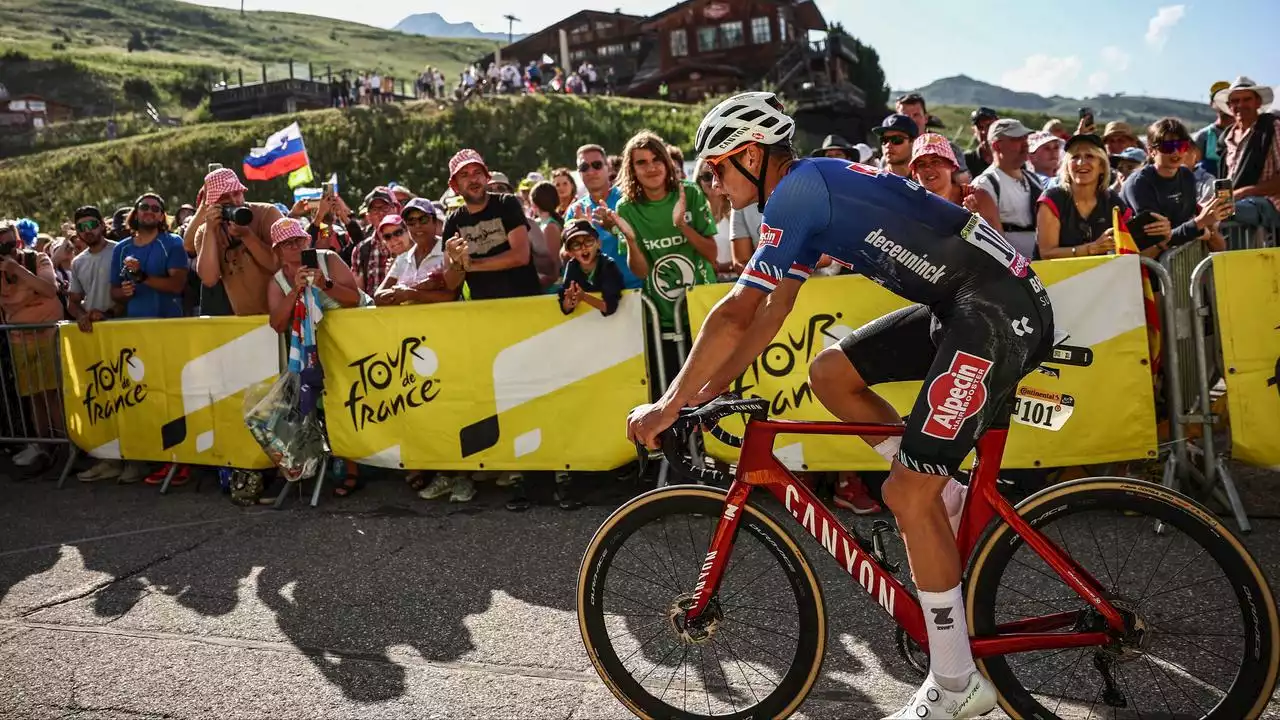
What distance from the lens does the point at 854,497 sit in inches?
227

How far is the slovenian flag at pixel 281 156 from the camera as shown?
40.7ft

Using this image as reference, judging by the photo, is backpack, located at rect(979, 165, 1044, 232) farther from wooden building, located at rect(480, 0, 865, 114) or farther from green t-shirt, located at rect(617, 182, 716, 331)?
wooden building, located at rect(480, 0, 865, 114)

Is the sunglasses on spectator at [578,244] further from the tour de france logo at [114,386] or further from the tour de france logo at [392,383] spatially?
the tour de france logo at [114,386]

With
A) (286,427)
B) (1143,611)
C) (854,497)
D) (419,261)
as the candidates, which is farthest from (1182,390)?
(286,427)

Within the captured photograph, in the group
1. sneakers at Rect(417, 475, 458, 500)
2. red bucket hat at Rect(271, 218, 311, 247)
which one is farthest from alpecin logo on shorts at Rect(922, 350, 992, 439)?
red bucket hat at Rect(271, 218, 311, 247)

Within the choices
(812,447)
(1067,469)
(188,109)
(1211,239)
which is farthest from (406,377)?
(188,109)

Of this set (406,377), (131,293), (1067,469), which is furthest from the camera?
(131,293)

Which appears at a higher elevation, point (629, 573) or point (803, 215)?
point (803, 215)

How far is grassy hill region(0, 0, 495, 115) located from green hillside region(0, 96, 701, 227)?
48.5m

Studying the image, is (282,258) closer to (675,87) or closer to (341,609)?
(341,609)

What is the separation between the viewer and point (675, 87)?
60031 mm

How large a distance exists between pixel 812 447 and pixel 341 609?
2828 mm

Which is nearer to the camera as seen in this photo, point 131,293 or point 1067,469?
point 1067,469

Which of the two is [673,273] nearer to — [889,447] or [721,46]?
[889,447]
